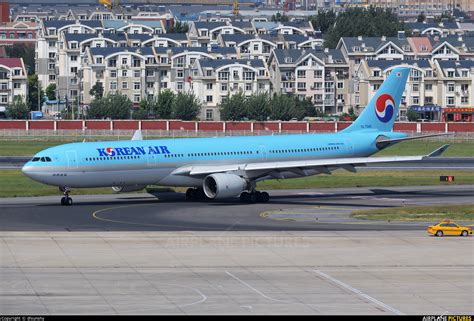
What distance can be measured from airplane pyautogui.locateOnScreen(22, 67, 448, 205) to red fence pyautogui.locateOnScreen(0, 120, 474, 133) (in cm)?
7410

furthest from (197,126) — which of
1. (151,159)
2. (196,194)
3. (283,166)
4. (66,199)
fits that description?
(66,199)

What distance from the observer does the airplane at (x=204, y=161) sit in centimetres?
8456

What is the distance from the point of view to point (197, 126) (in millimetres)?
173500

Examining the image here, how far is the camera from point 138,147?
8688 cm

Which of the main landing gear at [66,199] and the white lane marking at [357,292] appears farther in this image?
the main landing gear at [66,199]

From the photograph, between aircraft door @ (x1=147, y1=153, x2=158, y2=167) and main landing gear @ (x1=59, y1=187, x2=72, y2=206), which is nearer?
main landing gear @ (x1=59, y1=187, x2=72, y2=206)

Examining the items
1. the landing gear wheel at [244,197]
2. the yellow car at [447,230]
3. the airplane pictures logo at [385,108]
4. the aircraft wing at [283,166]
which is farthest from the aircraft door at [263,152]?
the yellow car at [447,230]

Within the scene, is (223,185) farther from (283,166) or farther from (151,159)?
(151,159)

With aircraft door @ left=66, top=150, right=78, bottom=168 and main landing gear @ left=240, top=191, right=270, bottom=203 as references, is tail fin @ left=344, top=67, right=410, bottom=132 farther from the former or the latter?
aircraft door @ left=66, top=150, right=78, bottom=168

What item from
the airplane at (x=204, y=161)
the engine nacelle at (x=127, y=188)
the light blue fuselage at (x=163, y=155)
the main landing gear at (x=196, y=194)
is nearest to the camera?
the light blue fuselage at (x=163, y=155)

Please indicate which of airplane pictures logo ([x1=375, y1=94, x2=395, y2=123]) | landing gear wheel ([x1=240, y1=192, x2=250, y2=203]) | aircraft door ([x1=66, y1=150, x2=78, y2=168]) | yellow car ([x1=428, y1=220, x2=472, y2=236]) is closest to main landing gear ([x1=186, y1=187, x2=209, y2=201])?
landing gear wheel ([x1=240, y1=192, x2=250, y2=203])

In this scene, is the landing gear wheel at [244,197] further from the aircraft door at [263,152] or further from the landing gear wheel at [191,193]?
the landing gear wheel at [191,193]

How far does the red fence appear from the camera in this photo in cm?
17125

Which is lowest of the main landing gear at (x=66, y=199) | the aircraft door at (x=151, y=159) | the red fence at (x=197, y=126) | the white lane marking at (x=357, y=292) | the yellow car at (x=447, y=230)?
the white lane marking at (x=357, y=292)
